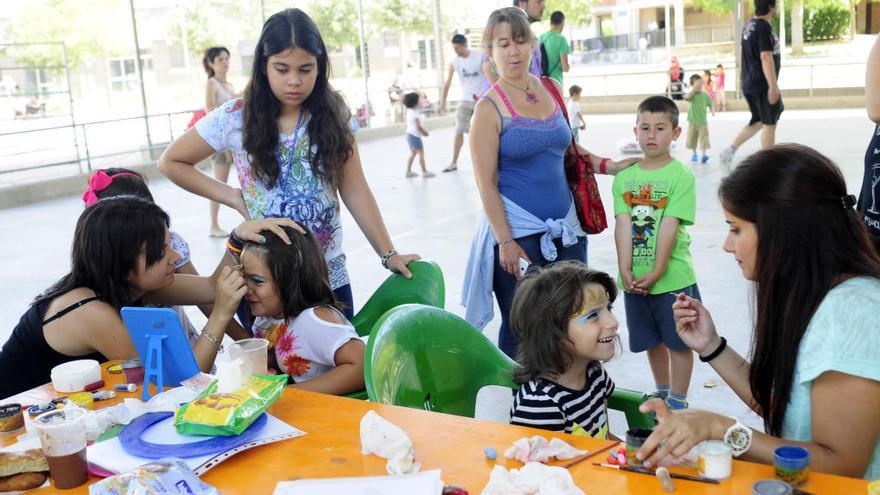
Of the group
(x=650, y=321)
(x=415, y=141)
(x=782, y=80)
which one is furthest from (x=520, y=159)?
(x=782, y=80)

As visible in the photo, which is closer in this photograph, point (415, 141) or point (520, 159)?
point (520, 159)

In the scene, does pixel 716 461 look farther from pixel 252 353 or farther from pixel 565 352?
pixel 252 353

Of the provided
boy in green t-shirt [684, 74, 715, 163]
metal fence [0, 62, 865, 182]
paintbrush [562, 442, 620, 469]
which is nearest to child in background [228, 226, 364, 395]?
paintbrush [562, 442, 620, 469]

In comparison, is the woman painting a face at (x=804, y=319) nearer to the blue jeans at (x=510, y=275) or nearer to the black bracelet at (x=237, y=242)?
the black bracelet at (x=237, y=242)

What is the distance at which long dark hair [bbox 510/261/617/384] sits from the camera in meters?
2.36

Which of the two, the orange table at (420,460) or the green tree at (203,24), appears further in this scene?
the green tree at (203,24)

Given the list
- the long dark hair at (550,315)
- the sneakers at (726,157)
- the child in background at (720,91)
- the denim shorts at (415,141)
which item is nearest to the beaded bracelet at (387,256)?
the long dark hair at (550,315)

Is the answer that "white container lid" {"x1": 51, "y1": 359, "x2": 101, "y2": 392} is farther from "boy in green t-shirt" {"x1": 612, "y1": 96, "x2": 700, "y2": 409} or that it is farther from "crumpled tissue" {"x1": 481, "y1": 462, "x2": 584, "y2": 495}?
"boy in green t-shirt" {"x1": 612, "y1": 96, "x2": 700, "y2": 409}

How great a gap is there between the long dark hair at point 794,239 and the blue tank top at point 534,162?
1583mm

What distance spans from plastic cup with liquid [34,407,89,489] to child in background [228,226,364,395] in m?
0.83

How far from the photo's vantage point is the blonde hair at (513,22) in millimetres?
3320

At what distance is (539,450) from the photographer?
174 centimetres

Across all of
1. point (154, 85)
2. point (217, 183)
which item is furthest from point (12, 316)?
point (154, 85)

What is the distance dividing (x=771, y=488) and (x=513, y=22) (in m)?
2.26
